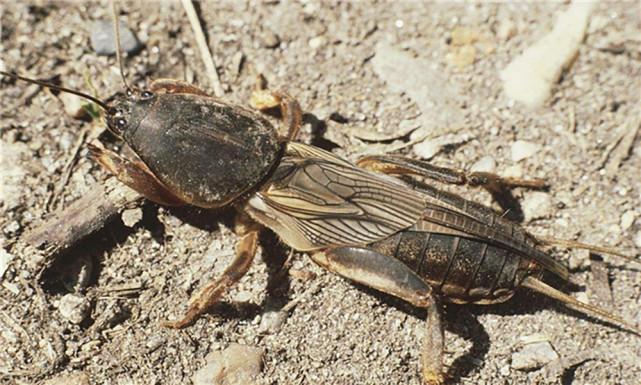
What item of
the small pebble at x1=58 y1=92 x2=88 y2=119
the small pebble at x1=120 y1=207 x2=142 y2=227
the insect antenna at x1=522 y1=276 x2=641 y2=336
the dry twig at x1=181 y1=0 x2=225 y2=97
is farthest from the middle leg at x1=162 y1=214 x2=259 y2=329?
the insect antenna at x1=522 y1=276 x2=641 y2=336

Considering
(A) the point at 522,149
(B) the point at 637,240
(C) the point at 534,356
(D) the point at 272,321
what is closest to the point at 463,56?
(A) the point at 522,149

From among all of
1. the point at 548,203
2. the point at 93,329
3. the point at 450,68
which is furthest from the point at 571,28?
the point at 93,329

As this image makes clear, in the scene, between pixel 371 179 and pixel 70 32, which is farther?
pixel 70 32

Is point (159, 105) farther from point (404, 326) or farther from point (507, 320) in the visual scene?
point (507, 320)

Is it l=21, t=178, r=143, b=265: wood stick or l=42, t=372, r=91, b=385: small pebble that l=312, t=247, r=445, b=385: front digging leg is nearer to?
l=21, t=178, r=143, b=265: wood stick

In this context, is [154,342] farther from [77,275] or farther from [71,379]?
[77,275]

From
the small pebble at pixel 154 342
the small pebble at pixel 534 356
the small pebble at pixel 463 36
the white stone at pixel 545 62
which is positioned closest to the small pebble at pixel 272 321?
the small pebble at pixel 154 342
